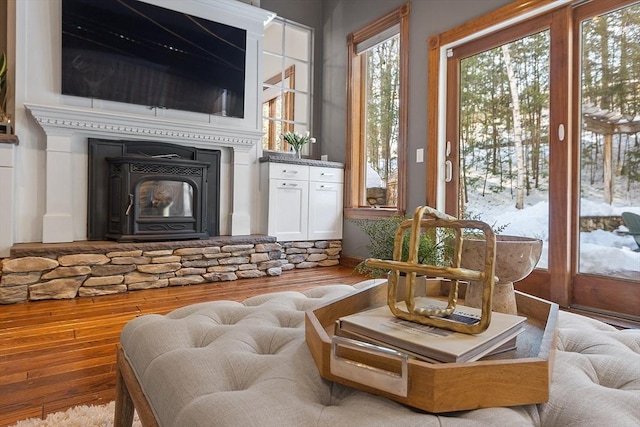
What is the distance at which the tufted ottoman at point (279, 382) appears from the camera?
539 mm

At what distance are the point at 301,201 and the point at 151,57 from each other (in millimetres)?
1862

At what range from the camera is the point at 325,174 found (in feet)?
13.5

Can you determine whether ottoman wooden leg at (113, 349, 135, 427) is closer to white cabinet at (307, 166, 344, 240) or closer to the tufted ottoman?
the tufted ottoman

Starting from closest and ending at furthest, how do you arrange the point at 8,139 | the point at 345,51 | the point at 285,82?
the point at 8,139
the point at 345,51
the point at 285,82

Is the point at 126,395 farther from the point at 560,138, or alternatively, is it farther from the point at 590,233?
the point at 560,138

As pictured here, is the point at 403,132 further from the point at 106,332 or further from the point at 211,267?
the point at 106,332

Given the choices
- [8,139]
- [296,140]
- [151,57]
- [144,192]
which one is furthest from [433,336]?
[296,140]

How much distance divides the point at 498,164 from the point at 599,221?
2.62 ft

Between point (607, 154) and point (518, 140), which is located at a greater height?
point (518, 140)

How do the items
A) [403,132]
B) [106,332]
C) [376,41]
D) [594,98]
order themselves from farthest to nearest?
[376,41], [403,132], [594,98], [106,332]

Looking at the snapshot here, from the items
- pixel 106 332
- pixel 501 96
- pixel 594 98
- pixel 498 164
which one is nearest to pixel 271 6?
pixel 501 96

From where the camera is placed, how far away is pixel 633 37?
2252 millimetres

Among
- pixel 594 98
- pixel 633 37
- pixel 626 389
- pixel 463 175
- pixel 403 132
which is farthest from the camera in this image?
pixel 403 132

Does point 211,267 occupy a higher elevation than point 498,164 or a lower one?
lower
